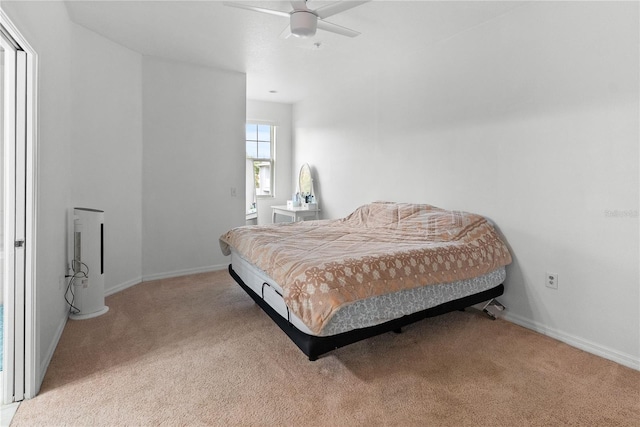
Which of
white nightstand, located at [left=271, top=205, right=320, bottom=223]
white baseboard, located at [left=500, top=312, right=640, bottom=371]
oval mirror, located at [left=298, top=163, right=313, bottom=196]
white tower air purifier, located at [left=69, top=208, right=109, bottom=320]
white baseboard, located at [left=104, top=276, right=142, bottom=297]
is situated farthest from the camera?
oval mirror, located at [left=298, top=163, right=313, bottom=196]

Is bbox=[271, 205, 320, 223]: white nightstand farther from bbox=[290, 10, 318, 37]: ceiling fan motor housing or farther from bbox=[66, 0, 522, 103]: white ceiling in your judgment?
bbox=[290, 10, 318, 37]: ceiling fan motor housing

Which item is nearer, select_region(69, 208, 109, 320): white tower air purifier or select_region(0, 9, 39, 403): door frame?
select_region(0, 9, 39, 403): door frame

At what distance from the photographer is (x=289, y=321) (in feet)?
6.77

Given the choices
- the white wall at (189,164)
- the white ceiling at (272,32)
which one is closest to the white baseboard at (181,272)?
the white wall at (189,164)

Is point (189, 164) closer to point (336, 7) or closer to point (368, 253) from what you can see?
point (336, 7)

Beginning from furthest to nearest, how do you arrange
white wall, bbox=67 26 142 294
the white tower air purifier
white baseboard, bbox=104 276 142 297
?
white baseboard, bbox=104 276 142 297 < white wall, bbox=67 26 142 294 < the white tower air purifier

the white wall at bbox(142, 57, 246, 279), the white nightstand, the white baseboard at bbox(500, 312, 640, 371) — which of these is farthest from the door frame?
the white nightstand

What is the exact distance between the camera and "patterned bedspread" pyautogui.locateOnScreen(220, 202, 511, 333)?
73.6 inches

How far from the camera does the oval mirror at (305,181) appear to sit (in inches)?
210

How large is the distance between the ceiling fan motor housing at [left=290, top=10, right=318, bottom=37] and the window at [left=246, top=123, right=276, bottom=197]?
3311 mm

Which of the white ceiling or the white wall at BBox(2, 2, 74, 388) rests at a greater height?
the white ceiling

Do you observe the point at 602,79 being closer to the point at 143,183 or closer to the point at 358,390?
the point at 358,390

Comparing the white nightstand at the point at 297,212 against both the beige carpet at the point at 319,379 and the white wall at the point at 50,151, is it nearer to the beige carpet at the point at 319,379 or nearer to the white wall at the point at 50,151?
the beige carpet at the point at 319,379

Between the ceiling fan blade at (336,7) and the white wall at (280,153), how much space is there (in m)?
3.35
